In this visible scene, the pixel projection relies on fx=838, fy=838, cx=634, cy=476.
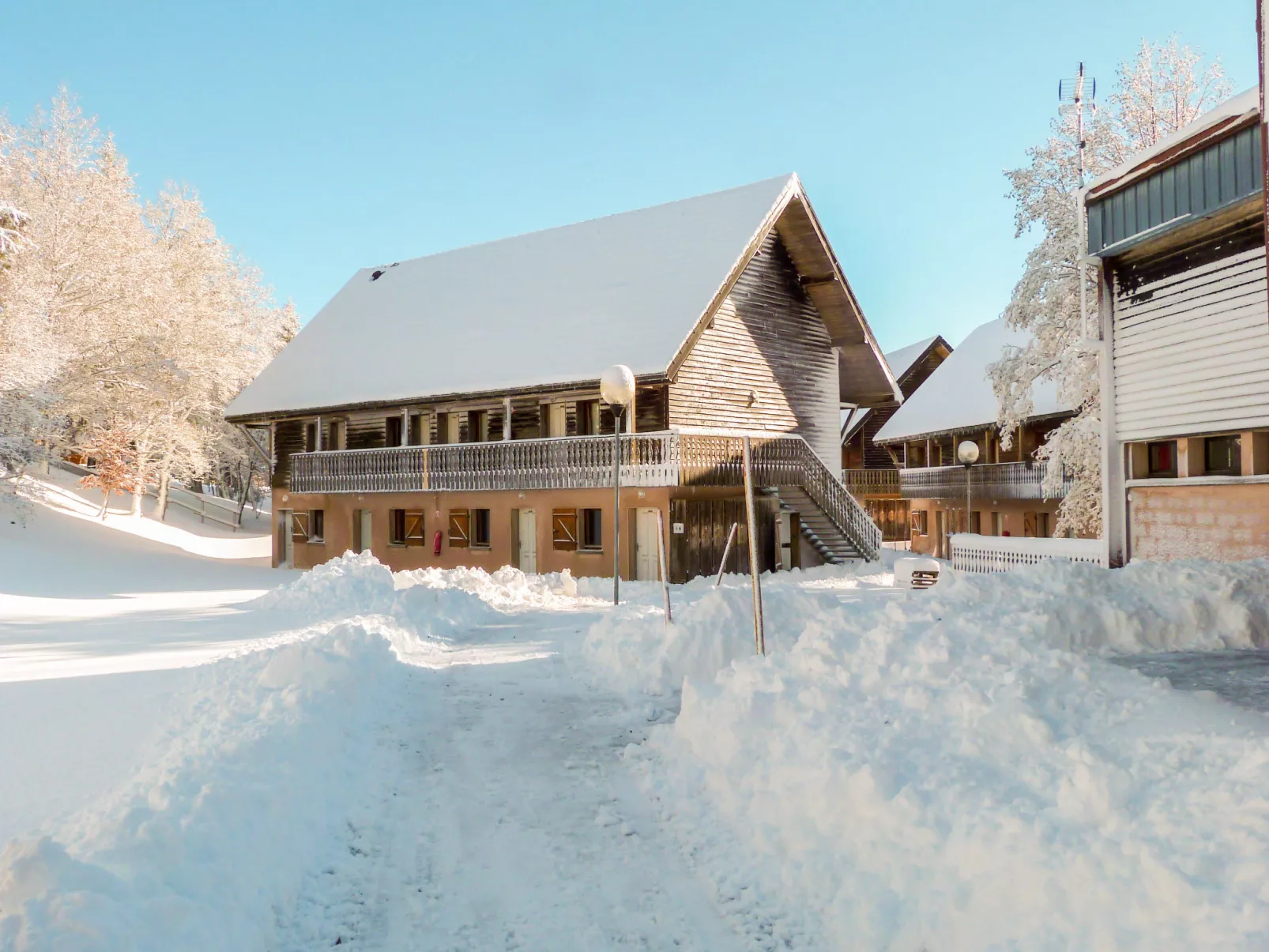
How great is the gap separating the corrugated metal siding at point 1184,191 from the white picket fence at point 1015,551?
551 cm

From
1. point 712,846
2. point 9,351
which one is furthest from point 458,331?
point 712,846

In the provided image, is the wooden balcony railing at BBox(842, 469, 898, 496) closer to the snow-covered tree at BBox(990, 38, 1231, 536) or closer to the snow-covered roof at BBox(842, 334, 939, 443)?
the snow-covered roof at BBox(842, 334, 939, 443)

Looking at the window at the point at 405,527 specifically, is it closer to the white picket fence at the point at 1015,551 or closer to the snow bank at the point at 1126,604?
the white picket fence at the point at 1015,551

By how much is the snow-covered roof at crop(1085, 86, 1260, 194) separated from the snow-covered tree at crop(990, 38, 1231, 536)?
5525 mm

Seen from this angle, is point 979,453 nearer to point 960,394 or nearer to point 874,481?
point 960,394

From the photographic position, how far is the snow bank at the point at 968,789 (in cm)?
373

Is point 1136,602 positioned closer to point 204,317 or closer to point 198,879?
point 198,879

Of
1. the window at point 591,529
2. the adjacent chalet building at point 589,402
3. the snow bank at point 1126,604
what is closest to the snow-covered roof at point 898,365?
the adjacent chalet building at point 589,402

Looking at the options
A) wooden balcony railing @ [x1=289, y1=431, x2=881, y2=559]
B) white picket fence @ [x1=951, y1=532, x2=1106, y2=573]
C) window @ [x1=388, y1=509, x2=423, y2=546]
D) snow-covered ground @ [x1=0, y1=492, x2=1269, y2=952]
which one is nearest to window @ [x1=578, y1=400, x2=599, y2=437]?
wooden balcony railing @ [x1=289, y1=431, x2=881, y2=559]

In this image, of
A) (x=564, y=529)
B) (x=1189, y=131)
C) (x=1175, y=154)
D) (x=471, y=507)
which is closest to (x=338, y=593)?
(x=564, y=529)

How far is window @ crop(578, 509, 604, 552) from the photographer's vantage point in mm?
23656

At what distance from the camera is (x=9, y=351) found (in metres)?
23.5

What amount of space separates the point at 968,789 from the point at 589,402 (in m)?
20.1

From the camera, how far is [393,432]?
28.3 meters
